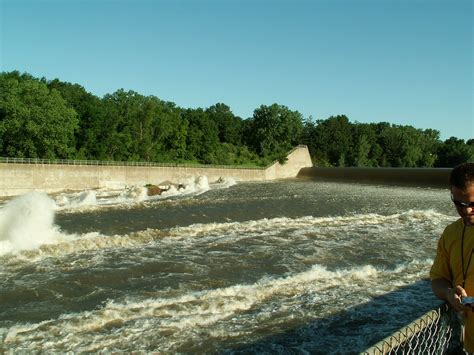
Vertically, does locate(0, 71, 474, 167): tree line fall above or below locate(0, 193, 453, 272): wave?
above

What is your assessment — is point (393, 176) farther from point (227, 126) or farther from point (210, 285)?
point (227, 126)

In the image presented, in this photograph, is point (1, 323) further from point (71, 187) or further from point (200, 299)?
point (71, 187)

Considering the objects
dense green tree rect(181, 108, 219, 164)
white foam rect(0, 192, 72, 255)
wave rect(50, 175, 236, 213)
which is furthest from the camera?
dense green tree rect(181, 108, 219, 164)

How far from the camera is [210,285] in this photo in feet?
30.9

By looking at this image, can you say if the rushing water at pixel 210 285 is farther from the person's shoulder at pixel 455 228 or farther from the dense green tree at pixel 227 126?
the dense green tree at pixel 227 126

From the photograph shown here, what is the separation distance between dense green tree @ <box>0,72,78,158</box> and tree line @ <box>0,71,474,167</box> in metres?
0.10

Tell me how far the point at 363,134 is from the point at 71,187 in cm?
8471

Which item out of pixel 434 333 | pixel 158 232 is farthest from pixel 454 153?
pixel 434 333

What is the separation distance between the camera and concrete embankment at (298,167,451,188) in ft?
160

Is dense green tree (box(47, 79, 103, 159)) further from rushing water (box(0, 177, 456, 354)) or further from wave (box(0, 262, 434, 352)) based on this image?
wave (box(0, 262, 434, 352))

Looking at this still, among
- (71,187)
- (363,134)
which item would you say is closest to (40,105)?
(71,187)

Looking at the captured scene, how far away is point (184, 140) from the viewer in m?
83.4

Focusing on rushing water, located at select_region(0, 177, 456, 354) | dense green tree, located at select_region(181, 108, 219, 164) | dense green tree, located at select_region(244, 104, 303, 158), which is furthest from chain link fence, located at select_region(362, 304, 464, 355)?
dense green tree, located at select_region(244, 104, 303, 158)

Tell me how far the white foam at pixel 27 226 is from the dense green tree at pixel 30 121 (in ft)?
116
